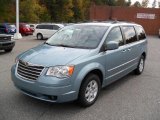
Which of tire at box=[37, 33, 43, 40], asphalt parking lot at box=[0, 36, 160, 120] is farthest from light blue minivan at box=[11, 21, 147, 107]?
tire at box=[37, 33, 43, 40]

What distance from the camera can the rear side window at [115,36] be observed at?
569 cm

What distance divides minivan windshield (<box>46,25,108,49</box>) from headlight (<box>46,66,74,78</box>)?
1014 mm

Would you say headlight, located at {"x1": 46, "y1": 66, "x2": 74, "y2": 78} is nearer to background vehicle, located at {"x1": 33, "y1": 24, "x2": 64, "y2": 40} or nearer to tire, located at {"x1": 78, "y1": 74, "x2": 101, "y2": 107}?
tire, located at {"x1": 78, "y1": 74, "x2": 101, "y2": 107}

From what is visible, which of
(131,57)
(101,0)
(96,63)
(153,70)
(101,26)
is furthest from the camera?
(101,0)

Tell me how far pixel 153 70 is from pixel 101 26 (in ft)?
12.6

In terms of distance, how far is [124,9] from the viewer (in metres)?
39.9

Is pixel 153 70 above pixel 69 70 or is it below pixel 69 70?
below

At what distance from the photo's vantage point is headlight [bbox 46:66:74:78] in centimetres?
440

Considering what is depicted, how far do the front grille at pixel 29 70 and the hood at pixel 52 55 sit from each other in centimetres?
9

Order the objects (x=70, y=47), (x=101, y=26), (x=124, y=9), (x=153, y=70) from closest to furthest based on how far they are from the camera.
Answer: (x=70, y=47)
(x=101, y=26)
(x=153, y=70)
(x=124, y=9)

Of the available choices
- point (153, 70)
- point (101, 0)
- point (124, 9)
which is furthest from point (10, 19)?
point (101, 0)

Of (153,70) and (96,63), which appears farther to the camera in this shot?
(153,70)

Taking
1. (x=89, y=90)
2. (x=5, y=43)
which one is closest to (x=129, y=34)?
(x=89, y=90)

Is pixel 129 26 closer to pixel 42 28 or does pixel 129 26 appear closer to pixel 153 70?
pixel 153 70
